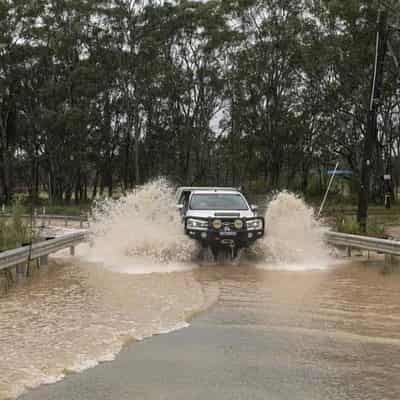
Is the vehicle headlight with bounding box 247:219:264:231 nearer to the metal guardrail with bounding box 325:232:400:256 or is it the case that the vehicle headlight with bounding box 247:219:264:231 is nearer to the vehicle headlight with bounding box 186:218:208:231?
the vehicle headlight with bounding box 186:218:208:231

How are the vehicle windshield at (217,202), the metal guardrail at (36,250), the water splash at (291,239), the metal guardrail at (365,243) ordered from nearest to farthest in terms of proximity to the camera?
1. the metal guardrail at (36,250)
2. the metal guardrail at (365,243)
3. the water splash at (291,239)
4. the vehicle windshield at (217,202)

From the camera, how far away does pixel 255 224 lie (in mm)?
14312

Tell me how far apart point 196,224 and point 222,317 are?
586cm

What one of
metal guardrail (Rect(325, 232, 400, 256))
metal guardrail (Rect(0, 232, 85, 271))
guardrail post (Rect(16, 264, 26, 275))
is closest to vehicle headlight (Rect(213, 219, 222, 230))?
metal guardrail (Rect(325, 232, 400, 256))

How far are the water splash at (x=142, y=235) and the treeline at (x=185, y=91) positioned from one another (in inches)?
1003

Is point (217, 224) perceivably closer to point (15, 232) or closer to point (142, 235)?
point (142, 235)

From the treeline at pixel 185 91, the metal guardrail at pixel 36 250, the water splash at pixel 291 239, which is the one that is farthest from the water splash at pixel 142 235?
the treeline at pixel 185 91

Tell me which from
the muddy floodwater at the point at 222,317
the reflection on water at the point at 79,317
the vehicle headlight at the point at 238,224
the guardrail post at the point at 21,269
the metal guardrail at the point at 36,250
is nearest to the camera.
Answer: the muddy floodwater at the point at 222,317

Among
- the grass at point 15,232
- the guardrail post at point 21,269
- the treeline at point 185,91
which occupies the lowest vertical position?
the guardrail post at point 21,269

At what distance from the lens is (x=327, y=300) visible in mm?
9492

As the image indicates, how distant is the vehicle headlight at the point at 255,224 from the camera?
14206mm

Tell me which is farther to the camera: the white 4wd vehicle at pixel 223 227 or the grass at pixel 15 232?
the white 4wd vehicle at pixel 223 227

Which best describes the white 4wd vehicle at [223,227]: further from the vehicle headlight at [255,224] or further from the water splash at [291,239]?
the water splash at [291,239]

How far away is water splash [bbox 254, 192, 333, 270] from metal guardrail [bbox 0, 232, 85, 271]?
4.34 meters
